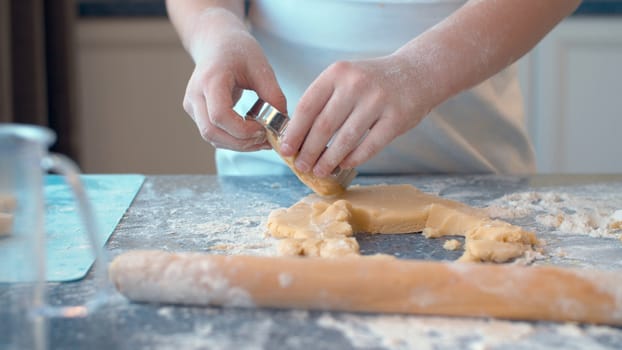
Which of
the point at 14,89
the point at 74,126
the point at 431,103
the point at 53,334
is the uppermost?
the point at 431,103

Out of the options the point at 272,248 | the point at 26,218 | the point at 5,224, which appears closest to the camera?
the point at 26,218

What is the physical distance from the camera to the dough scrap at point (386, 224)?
37.9 inches

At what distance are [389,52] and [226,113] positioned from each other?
0.47 metres

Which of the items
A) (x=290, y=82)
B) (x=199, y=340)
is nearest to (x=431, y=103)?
(x=290, y=82)

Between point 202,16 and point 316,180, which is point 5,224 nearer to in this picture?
point 316,180

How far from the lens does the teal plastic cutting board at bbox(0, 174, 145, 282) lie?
0.94m

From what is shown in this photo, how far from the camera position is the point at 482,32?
1.20 meters

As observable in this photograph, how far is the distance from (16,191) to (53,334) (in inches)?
6.1

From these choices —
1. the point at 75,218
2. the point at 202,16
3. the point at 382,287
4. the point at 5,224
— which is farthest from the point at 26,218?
the point at 202,16

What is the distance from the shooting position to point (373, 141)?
1127 millimetres

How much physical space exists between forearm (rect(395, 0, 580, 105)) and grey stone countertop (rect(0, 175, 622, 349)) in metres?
0.22

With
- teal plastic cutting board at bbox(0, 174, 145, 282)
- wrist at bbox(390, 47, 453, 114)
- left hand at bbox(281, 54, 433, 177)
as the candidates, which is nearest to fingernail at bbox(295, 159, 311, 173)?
left hand at bbox(281, 54, 433, 177)

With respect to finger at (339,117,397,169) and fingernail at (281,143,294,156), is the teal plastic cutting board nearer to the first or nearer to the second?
fingernail at (281,143,294,156)

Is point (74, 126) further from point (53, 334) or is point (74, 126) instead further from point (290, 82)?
point (53, 334)
